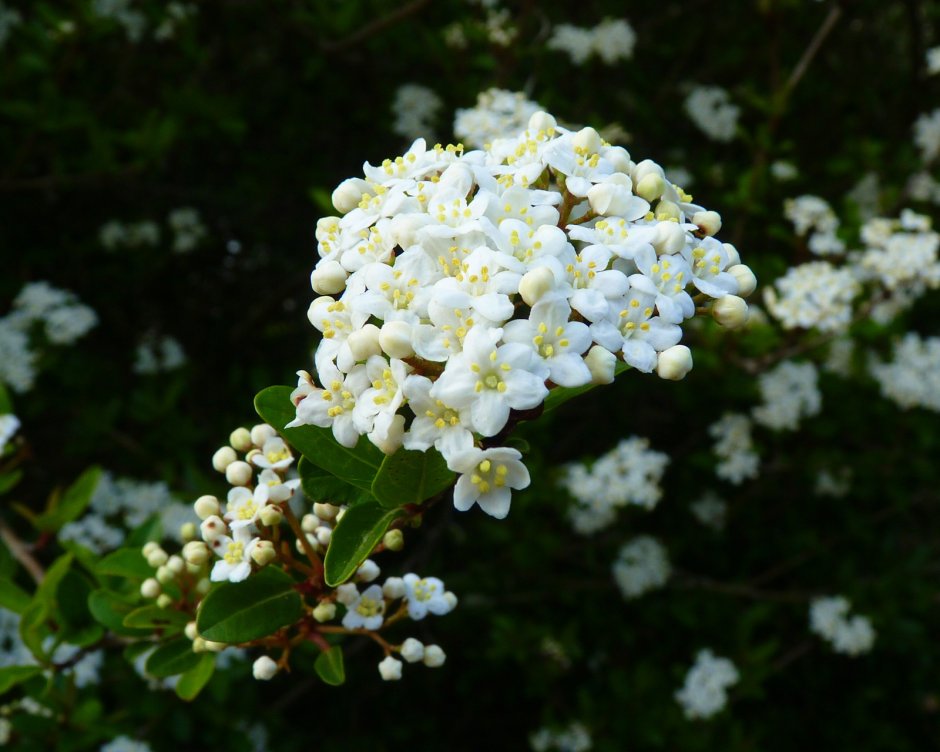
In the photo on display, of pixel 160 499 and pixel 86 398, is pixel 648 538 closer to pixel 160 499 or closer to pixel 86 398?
pixel 160 499

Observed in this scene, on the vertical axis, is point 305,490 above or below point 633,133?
above

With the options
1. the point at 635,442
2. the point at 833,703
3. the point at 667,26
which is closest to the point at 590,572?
the point at 635,442

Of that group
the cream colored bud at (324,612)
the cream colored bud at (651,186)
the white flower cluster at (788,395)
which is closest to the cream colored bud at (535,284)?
the cream colored bud at (651,186)

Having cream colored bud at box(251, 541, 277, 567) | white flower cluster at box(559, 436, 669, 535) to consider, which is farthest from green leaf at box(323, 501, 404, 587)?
white flower cluster at box(559, 436, 669, 535)

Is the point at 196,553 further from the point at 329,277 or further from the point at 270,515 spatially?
the point at 329,277

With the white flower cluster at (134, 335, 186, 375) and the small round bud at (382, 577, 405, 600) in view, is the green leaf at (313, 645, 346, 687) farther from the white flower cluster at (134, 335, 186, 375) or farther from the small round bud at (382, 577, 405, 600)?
the white flower cluster at (134, 335, 186, 375)

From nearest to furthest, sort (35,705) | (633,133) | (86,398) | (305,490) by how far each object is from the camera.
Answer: (305,490) → (35,705) → (86,398) → (633,133)

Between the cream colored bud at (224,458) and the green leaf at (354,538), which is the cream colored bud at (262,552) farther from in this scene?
the cream colored bud at (224,458)
